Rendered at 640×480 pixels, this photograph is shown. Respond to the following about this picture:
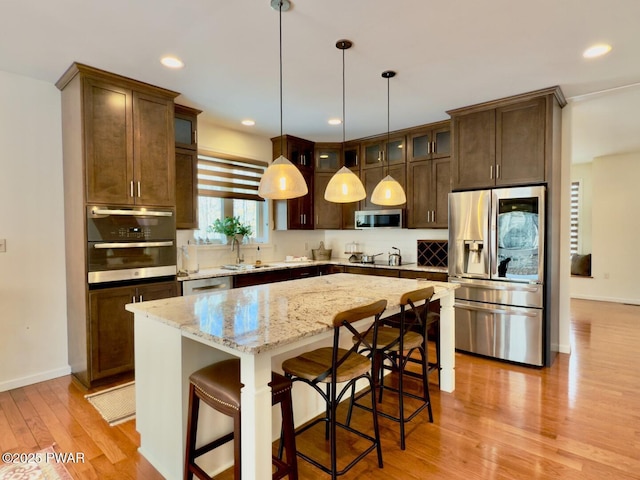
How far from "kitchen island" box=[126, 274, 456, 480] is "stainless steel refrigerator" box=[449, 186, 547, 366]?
1.53 meters

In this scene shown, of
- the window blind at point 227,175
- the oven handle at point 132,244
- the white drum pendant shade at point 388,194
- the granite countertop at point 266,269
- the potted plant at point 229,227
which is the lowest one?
the granite countertop at point 266,269

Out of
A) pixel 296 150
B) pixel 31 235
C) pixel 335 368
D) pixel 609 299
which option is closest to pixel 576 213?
pixel 609 299

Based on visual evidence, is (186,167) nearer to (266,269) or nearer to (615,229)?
(266,269)

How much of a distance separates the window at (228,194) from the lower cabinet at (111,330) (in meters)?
1.36

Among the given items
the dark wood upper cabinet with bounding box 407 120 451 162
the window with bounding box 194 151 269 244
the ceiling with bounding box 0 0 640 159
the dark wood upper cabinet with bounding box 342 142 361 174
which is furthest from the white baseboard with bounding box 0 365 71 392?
the dark wood upper cabinet with bounding box 407 120 451 162

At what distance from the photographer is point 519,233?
3541mm

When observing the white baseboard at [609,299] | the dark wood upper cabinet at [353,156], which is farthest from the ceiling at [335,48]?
the white baseboard at [609,299]

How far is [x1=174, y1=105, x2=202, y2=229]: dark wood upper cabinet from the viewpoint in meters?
3.83

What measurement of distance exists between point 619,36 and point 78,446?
448 cm

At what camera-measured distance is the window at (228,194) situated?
14.6 ft

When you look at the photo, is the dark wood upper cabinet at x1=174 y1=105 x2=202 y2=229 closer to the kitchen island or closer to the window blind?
the window blind

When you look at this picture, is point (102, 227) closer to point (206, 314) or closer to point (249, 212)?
point (206, 314)

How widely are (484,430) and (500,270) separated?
67.2 inches

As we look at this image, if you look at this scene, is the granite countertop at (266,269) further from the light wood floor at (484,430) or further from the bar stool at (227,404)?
the bar stool at (227,404)
